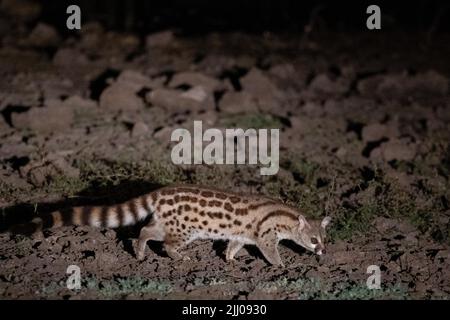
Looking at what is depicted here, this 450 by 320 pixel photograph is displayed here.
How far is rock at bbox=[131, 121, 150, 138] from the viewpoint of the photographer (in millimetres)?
9703

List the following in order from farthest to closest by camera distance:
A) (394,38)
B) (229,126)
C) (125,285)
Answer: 1. (394,38)
2. (229,126)
3. (125,285)

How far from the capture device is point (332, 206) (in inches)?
294

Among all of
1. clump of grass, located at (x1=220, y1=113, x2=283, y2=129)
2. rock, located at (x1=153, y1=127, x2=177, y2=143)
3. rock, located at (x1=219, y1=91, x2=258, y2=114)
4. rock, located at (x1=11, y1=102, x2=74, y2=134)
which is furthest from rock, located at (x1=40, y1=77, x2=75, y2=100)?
clump of grass, located at (x1=220, y1=113, x2=283, y2=129)

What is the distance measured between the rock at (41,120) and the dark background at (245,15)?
8.98 m

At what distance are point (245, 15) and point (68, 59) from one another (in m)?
9.41

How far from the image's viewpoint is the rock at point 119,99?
11.0 meters

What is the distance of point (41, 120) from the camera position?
9.78 metres

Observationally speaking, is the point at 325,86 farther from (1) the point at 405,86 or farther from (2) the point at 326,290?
(2) the point at 326,290

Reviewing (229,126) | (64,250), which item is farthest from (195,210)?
(229,126)

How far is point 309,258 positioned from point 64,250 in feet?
8.08

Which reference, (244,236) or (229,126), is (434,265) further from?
(229,126)

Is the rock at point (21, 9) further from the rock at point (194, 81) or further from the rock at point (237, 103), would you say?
the rock at point (237, 103)

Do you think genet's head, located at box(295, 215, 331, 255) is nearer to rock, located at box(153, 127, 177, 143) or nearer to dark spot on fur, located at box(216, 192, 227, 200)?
dark spot on fur, located at box(216, 192, 227, 200)

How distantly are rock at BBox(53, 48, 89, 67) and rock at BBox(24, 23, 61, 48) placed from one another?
1736 mm
